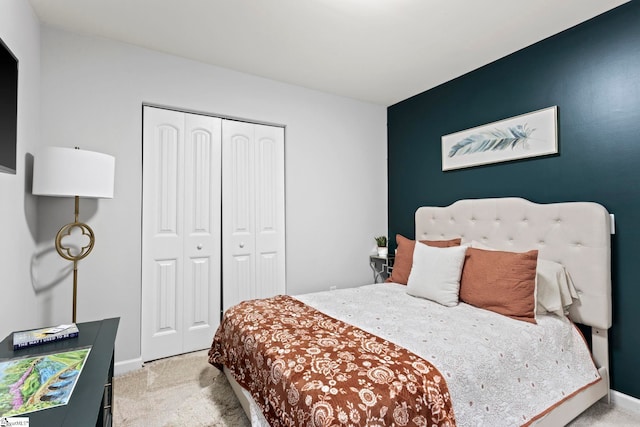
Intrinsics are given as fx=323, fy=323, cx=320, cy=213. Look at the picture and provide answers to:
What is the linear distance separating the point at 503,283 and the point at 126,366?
9.48 feet

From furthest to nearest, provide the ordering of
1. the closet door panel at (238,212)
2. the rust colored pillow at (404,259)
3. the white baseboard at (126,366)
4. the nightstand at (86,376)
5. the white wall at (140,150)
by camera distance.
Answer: the closet door panel at (238,212) → the rust colored pillow at (404,259) → the white baseboard at (126,366) → the white wall at (140,150) → the nightstand at (86,376)

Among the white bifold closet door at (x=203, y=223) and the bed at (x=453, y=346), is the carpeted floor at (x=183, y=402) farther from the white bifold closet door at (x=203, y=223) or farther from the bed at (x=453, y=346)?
the white bifold closet door at (x=203, y=223)

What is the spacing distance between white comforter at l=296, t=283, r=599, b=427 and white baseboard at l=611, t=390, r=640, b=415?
1.13 ft

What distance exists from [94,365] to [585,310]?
2.83 m

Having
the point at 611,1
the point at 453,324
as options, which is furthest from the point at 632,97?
the point at 453,324

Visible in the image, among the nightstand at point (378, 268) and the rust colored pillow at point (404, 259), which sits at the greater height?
the rust colored pillow at point (404, 259)

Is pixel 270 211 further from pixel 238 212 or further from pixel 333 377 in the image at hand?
pixel 333 377

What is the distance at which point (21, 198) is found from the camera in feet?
6.40

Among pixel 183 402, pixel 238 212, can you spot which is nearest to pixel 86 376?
pixel 183 402

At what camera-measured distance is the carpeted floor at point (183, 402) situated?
1.94m

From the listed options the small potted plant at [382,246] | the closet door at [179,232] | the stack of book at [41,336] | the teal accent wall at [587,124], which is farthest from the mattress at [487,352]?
the small potted plant at [382,246]

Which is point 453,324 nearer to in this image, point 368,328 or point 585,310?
point 368,328

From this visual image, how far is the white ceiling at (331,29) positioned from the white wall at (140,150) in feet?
0.66

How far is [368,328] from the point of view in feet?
6.10
